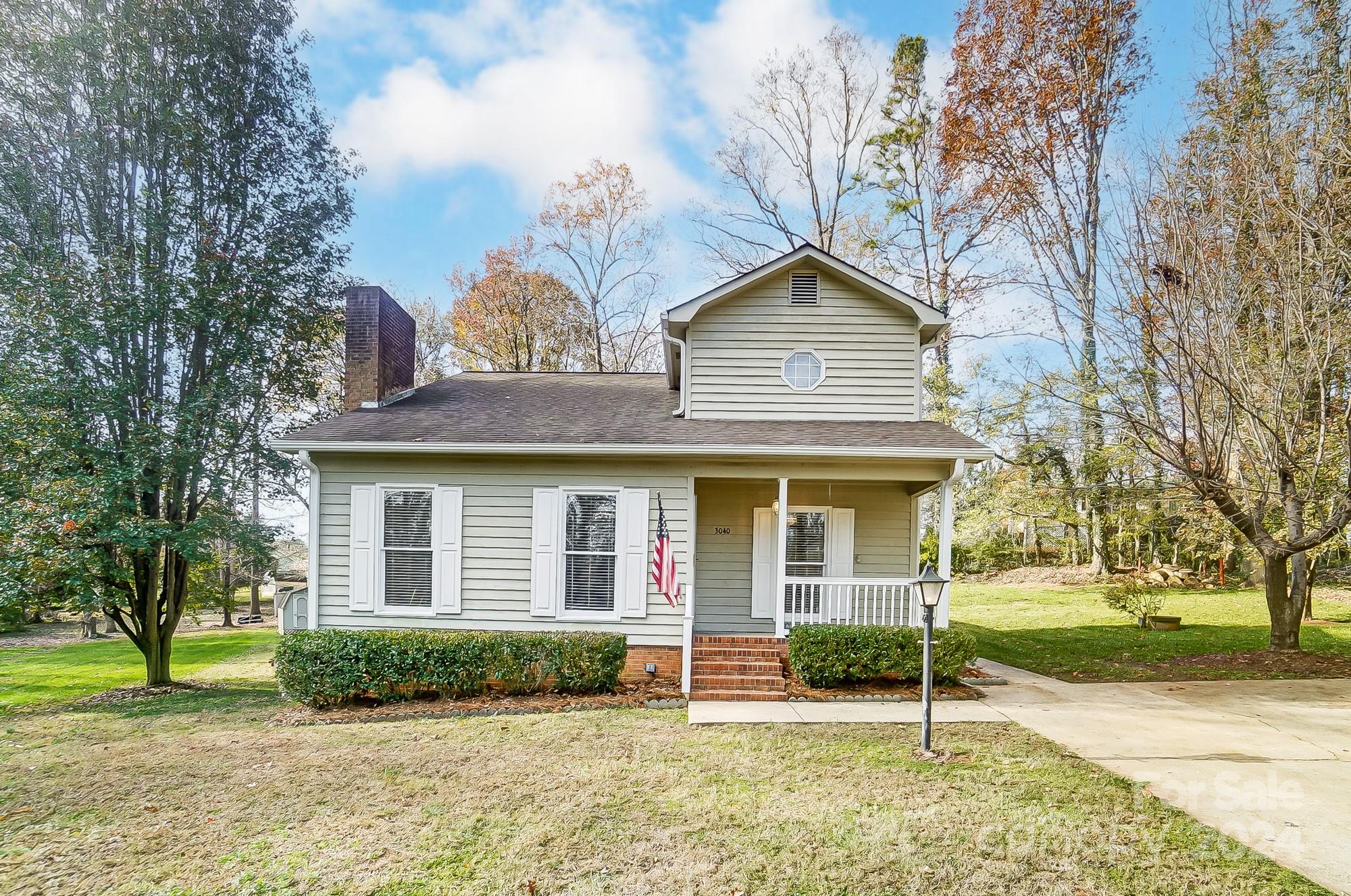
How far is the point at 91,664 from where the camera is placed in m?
12.9

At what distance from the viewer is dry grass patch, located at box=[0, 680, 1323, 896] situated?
384 centimetres

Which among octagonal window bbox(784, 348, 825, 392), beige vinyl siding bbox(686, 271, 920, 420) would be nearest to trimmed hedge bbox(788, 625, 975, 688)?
beige vinyl siding bbox(686, 271, 920, 420)

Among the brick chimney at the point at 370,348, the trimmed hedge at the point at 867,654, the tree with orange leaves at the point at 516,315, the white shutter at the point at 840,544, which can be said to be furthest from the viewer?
the tree with orange leaves at the point at 516,315

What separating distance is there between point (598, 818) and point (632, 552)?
446 centimetres

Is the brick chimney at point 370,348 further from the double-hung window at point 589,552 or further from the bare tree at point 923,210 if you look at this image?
the bare tree at point 923,210

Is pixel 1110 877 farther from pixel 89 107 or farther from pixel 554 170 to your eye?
pixel 554 170

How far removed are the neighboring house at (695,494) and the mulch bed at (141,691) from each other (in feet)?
6.59

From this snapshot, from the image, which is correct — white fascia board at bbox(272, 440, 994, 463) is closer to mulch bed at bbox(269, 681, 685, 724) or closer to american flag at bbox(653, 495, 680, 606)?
american flag at bbox(653, 495, 680, 606)

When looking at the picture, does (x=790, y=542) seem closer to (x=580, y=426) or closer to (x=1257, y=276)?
(x=580, y=426)

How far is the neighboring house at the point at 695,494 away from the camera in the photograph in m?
8.77

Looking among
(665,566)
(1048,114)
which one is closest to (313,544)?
(665,566)

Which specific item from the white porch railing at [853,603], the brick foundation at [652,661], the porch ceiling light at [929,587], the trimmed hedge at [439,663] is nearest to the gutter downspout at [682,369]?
the white porch railing at [853,603]

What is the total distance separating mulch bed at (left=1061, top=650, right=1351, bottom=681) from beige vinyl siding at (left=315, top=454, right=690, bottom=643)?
20.4 feet

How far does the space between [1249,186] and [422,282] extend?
79.8ft
